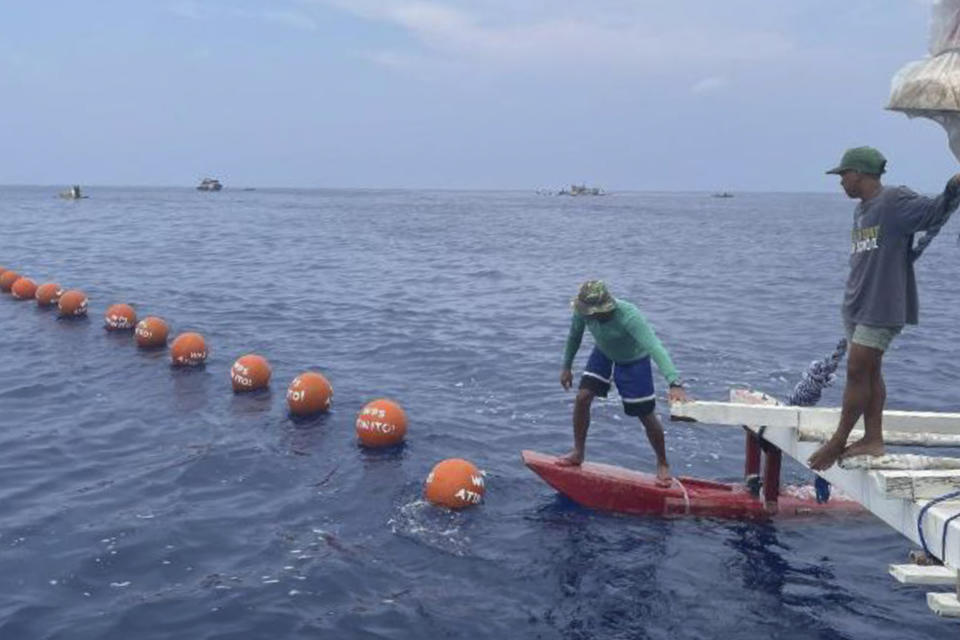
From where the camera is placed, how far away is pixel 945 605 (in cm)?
721

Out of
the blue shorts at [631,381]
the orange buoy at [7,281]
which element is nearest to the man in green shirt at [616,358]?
the blue shorts at [631,381]

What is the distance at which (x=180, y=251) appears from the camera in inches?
2025

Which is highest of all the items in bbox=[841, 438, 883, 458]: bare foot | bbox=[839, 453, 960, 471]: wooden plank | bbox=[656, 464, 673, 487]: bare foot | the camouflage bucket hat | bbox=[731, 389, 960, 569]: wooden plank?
the camouflage bucket hat

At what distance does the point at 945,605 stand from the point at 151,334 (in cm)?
1877

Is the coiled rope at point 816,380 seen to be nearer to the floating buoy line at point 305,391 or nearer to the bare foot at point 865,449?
the bare foot at point 865,449

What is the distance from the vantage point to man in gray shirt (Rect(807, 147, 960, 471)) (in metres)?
7.07

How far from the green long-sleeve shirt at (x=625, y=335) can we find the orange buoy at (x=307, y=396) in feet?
20.6

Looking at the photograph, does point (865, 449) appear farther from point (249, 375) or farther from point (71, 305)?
point (71, 305)

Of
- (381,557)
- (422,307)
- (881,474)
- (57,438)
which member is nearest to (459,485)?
(381,557)

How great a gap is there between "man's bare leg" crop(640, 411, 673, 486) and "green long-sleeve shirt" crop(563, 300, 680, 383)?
2.83ft

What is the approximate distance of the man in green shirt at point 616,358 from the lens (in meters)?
10.8

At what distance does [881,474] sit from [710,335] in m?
18.6

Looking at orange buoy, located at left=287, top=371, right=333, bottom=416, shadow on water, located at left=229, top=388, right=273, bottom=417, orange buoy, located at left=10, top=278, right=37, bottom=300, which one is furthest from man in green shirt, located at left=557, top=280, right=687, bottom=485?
orange buoy, located at left=10, top=278, right=37, bottom=300

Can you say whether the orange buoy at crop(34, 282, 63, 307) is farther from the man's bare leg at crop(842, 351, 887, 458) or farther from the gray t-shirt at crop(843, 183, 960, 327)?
the gray t-shirt at crop(843, 183, 960, 327)
